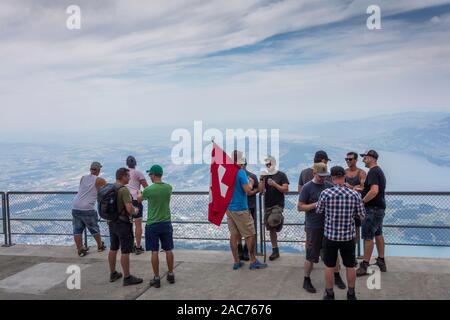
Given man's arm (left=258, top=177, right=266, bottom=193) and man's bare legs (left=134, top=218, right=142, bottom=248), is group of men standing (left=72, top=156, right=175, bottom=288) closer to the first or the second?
man's bare legs (left=134, top=218, right=142, bottom=248)

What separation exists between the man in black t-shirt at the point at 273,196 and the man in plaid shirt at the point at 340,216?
175 cm

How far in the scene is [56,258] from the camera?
8016mm

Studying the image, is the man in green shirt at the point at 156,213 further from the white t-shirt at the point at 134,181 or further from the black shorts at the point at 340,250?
the black shorts at the point at 340,250

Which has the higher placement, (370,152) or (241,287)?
(370,152)

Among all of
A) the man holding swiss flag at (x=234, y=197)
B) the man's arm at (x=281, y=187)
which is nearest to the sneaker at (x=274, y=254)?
the man holding swiss flag at (x=234, y=197)

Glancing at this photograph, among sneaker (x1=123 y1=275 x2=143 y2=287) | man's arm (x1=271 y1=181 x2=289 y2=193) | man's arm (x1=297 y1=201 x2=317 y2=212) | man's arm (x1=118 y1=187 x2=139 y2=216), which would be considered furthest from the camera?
man's arm (x1=271 y1=181 x2=289 y2=193)

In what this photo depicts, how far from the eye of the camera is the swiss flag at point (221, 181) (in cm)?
666

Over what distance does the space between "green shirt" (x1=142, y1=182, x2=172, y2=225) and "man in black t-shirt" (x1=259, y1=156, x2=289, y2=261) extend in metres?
1.65

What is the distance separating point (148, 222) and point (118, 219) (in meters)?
0.48

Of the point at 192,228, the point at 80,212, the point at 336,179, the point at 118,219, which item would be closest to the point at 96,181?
the point at 80,212

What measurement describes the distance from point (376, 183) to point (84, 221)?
5.47 m

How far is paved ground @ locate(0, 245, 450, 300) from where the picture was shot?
562 cm

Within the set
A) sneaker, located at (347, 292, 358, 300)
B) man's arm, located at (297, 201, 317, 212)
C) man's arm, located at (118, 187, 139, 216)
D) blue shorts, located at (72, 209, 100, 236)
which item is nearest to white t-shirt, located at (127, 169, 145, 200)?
blue shorts, located at (72, 209, 100, 236)
